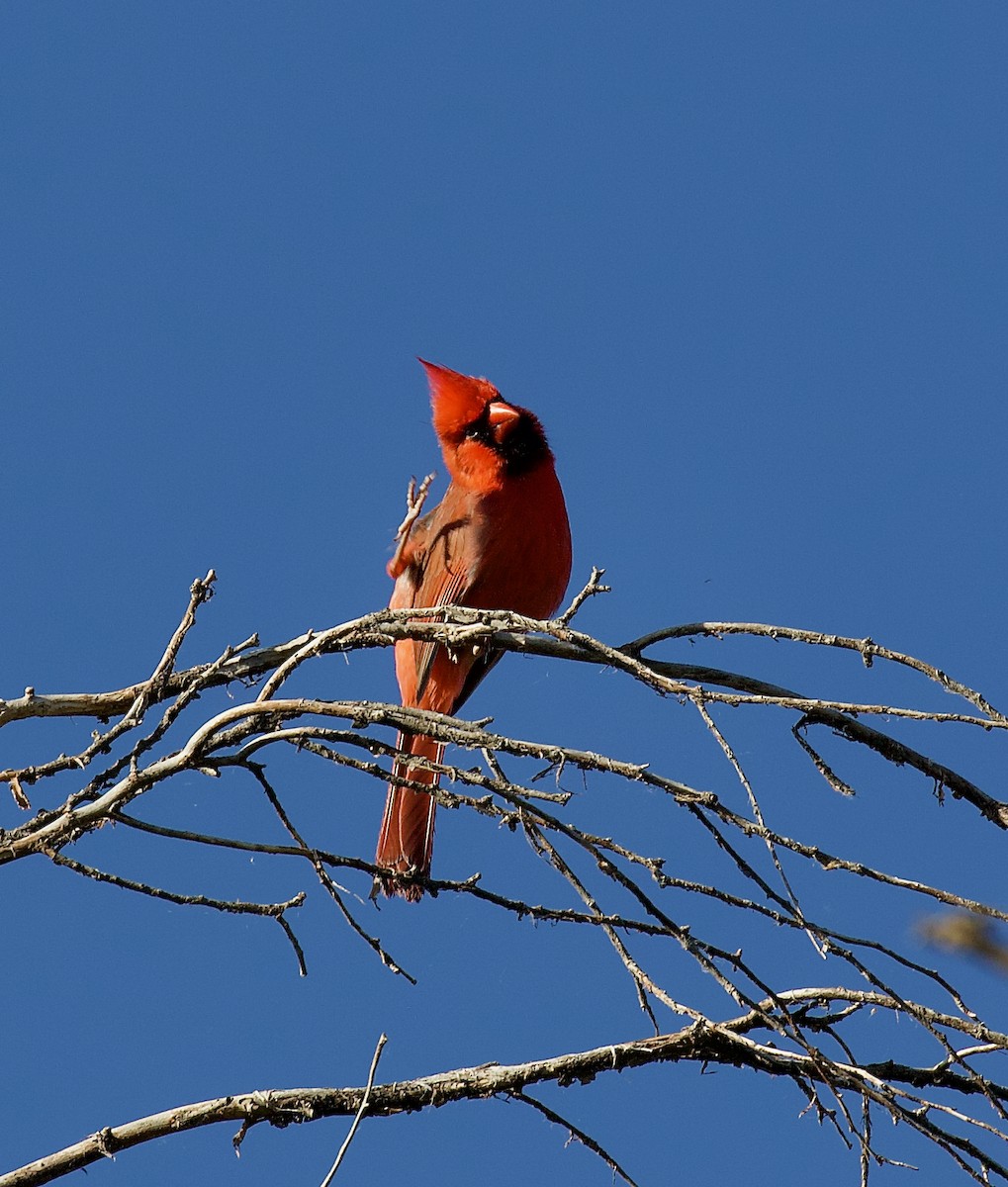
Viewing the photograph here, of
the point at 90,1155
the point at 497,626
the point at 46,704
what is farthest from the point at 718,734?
the point at 46,704

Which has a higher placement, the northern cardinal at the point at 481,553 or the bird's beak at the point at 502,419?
the bird's beak at the point at 502,419

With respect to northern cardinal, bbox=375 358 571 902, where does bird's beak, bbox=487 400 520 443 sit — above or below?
above

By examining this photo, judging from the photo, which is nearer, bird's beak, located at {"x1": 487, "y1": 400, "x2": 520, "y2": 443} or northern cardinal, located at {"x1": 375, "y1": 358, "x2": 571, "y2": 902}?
northern cardinal, located at {"x1": 375, "y1": 358, "x2": 571, "y2": 902}

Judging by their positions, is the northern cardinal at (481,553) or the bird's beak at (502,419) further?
the bird's beak at (502,419)

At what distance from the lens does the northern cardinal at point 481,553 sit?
14.8 ft

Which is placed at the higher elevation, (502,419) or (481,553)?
(502,419)

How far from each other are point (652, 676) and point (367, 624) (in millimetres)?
523

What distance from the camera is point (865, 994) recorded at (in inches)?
90.6

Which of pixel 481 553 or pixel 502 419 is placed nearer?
pixel 481 553

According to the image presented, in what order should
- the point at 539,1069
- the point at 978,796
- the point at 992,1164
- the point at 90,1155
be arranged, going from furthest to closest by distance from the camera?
the point at 978,796, the point at 539,1069, the point at 90,1155, the point at 992,1164

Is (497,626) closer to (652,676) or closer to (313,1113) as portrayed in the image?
(652,676)

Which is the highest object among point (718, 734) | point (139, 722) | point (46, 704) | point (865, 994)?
point (46, 704)

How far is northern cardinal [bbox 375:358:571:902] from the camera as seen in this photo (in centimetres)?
450

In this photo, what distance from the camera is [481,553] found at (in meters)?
4.50
